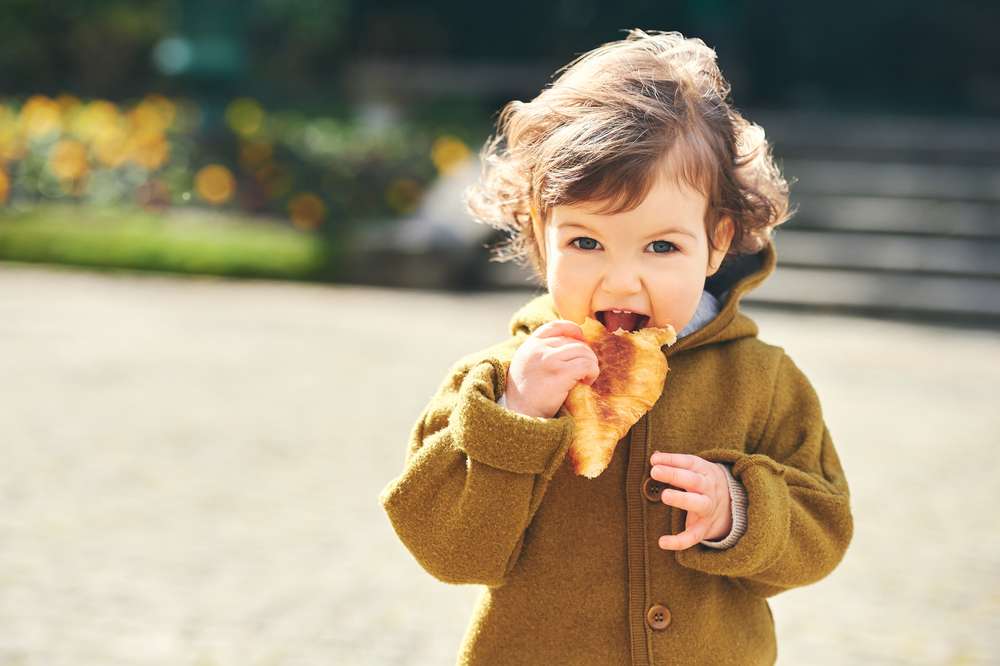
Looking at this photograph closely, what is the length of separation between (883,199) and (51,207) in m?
7.31

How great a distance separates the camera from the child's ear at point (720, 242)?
1.96 meters

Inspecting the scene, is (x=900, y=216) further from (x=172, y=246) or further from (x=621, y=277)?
(x=621, y=277)

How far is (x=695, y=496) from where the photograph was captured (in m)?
1.84

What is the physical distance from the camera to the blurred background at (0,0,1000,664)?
13.2ft

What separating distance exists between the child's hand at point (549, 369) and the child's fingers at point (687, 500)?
19 centimetres

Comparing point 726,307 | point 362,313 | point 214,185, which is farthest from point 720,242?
point 214,185

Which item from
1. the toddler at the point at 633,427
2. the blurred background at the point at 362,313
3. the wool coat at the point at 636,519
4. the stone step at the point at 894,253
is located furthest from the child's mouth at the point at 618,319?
the stone step at the point at 894,253

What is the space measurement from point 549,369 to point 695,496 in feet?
0.91

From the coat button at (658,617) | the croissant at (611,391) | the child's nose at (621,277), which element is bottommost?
the coat button at (658,617)

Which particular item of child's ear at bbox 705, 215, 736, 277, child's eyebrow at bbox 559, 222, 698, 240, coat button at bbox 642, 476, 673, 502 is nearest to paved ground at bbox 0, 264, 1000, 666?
coat button at bbox 642, 476, 673, 502

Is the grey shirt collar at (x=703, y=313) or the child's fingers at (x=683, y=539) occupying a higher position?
the grey shirt collar at (x=703, y=313)

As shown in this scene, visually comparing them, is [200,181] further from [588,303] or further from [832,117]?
[588,303]

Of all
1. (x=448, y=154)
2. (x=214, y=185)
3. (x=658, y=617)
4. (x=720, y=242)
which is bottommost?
(x=658, y=617)

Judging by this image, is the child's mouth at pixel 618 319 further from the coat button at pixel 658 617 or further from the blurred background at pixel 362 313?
the blurred background at pixel 362 313
